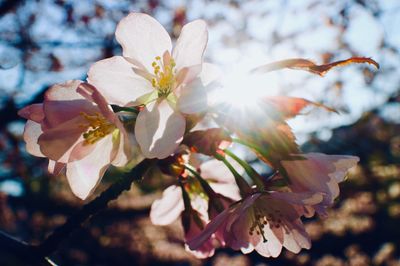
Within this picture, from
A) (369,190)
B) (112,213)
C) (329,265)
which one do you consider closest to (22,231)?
(112,213)

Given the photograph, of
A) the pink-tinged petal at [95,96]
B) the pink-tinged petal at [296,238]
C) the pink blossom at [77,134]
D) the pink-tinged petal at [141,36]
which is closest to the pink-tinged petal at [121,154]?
the pink blossom at [77,134]

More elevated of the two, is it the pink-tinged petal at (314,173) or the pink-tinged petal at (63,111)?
the pink-tinged petal at (63,111)

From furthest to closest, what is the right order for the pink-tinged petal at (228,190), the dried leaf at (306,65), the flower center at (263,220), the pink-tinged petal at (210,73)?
the pink-tinged petal at (228,190) < the flower center at (263,220) < the pink-tinged petal at (210,73) < the dried leaf at (306,65)

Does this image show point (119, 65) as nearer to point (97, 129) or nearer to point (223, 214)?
point (97, 129)

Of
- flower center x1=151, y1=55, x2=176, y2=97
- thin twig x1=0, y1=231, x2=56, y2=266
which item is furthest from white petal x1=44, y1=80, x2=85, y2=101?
thin twig x1=0, y1=231, x2=56, y2=266

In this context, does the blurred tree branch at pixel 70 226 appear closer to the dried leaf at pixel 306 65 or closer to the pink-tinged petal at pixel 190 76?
the pink-tinged petal at pixel 190 76

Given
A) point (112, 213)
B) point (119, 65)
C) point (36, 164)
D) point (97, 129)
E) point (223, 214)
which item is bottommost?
point (112, 213)
